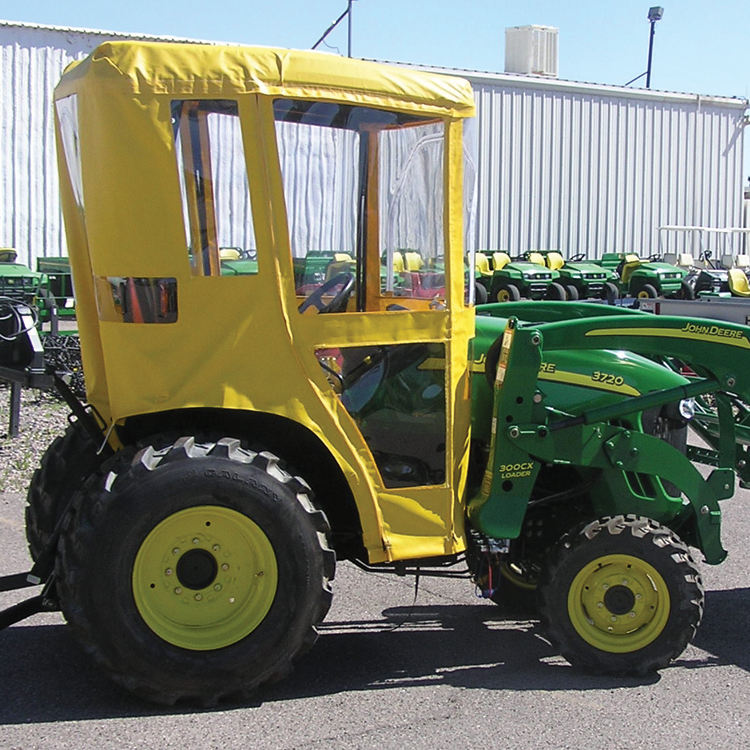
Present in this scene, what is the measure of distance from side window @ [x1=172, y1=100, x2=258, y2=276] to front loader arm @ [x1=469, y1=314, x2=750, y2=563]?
3.79 ft

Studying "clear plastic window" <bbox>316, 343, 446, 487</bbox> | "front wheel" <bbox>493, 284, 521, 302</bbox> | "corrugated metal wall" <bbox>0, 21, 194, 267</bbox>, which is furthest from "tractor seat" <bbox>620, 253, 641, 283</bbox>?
"clear plastic window" <bbox>316, 343, 446, 487</bbox>

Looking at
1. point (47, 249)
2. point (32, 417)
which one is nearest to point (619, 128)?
point (47, 249)

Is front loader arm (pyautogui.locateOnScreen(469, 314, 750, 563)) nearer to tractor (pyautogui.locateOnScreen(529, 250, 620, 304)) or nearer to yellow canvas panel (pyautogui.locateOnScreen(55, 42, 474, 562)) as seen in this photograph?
yellow canvas panel (pyautogui.locateOnScreen(55, 42, 474, 562))

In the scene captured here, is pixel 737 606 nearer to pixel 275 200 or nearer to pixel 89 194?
pixel 275 200

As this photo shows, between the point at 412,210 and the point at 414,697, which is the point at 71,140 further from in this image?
the point at 414,697

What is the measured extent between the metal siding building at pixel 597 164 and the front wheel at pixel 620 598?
2338 centimetres

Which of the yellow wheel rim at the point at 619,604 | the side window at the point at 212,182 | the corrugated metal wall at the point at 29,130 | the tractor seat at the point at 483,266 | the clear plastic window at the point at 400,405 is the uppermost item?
the corrugated metal wall at the point at 29,130

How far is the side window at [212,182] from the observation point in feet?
12.2

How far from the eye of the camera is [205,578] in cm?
379

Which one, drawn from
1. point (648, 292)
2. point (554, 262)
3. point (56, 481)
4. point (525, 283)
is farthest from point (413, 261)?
point (554, 262)

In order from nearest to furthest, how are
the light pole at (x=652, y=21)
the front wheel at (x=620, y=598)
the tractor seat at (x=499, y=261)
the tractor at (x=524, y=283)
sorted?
the front wheel at (x=620, y=598), the tractor at (x=524, y=283), the tractor seat at (x=499, y=261), the light pole at (x=652, y=21)

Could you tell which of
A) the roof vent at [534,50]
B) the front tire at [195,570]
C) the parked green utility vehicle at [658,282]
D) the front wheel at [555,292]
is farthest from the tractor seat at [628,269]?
the front tire at [195,570]

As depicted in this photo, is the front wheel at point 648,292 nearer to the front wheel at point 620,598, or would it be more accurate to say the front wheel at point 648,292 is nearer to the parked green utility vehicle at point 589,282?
the parked green utility vehicle at point 589,282

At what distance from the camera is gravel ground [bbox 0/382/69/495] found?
7.49 m
